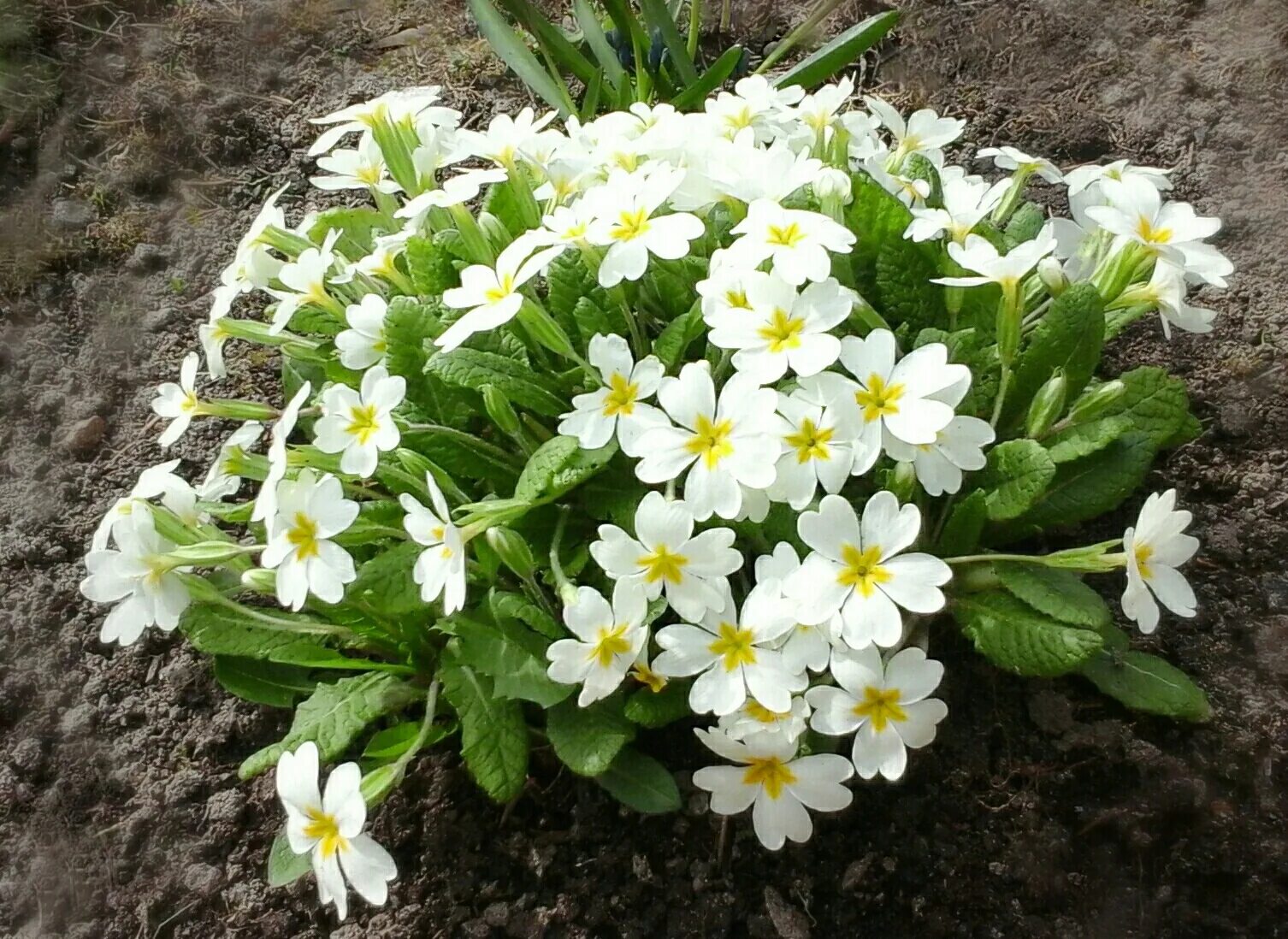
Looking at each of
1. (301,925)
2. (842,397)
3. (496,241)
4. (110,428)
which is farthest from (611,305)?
(110,428)

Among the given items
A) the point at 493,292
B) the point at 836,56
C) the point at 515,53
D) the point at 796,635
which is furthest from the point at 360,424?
the point at 836,56

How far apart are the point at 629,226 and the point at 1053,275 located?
0.59m

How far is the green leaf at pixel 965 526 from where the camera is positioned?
1.34m

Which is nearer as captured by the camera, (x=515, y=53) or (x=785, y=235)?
(x=785, y=235)

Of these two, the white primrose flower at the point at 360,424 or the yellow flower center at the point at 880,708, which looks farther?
the white primrose flower at the point at 360,424

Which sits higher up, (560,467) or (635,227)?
(635,227)

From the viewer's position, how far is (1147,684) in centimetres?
146

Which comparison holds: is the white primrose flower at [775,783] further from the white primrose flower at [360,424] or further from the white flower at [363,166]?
the white flower at [363,166]

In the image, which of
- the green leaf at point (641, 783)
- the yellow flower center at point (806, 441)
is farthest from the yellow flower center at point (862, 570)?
the green leaf at point (641, 783)

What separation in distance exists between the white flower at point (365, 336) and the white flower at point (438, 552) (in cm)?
35

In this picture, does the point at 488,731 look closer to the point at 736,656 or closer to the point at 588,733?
Result: the point at 588,733

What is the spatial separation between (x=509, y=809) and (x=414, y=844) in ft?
0.49

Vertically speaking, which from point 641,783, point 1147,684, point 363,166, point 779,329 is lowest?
point 1147,684

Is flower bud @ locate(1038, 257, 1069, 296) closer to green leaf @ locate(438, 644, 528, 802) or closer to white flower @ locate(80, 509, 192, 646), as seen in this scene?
green leaf @ locate(438, 644, 528, 802)
